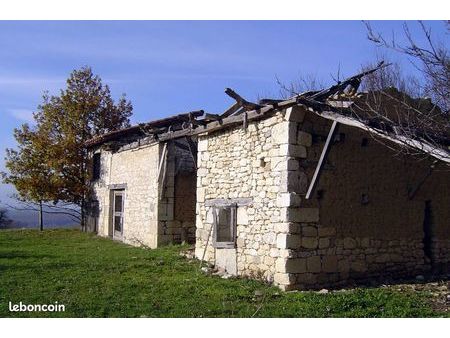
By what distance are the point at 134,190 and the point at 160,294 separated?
26.7 feet

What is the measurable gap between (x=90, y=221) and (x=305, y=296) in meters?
13.9

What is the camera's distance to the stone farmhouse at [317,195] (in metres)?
8.17

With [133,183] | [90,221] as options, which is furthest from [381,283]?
[90,221]

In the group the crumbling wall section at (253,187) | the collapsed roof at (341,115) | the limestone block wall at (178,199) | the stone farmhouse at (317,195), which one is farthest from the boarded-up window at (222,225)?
the limestone block wall at (178,199)

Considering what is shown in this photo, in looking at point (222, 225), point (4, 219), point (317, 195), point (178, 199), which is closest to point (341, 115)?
point (317, 195)

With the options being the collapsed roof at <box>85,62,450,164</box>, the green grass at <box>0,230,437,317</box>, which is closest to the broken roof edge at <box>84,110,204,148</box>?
the collapsed roof at <box>85,62,450,164</box>

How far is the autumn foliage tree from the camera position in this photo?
19.5 m

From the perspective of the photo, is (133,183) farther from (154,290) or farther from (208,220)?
(154,290)

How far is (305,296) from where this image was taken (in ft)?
24.2

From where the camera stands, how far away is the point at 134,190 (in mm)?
15477

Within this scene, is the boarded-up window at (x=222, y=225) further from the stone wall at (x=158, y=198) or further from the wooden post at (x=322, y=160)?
the stone wall at (x=158, y=198)

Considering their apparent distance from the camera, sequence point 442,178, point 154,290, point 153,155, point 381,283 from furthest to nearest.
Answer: point 153,155 < point 442,178 < point 381,283 < point 154,290

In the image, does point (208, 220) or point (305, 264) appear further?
point (208, 220)

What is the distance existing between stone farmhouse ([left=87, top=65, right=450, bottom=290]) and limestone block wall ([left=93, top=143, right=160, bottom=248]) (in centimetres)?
311
